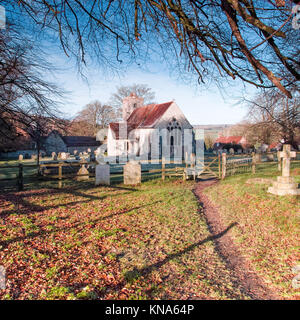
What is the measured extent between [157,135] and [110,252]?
102ft

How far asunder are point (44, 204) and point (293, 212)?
→ 8.51 m

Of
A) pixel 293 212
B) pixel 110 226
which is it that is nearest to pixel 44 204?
pixel 110 226

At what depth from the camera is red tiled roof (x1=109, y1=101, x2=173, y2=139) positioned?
1447 inches

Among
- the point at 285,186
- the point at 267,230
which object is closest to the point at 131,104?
the point at 285,186

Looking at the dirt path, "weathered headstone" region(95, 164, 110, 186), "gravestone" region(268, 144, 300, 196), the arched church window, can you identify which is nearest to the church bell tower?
the arched church window

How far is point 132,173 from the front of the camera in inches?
571

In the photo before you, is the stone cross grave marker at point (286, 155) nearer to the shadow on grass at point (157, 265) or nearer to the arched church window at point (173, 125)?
the shadow on grass at point (157, 265)

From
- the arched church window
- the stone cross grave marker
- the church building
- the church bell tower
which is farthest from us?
the church bell tower

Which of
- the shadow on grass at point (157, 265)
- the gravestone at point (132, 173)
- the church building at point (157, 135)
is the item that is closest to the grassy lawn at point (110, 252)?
the shadow on grass at point (157, 265)

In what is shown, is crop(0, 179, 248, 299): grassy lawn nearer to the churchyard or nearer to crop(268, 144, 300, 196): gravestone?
the churchyard

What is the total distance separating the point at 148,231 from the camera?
21.1 ft

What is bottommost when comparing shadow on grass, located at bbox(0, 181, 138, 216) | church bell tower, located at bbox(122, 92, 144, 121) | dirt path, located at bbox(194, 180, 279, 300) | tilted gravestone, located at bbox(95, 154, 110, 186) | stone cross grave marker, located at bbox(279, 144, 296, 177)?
dirt path, located at bbox(194, 180, 279, 300)
